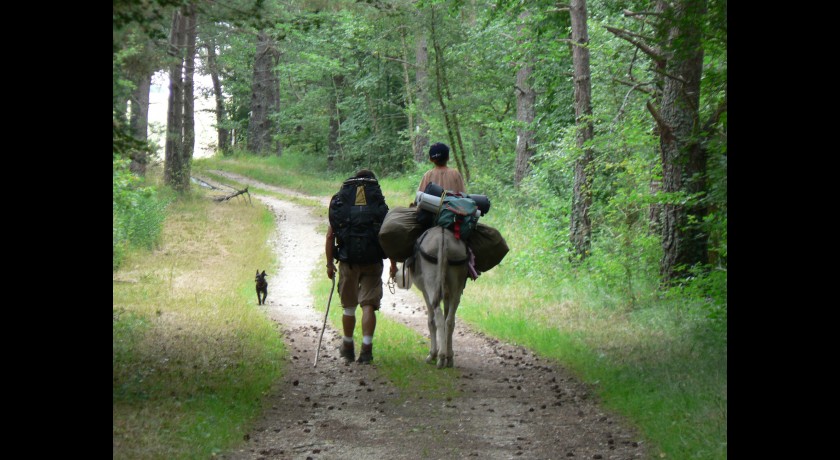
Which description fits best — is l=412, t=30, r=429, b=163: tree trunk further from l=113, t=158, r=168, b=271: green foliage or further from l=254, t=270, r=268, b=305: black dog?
l=254, t=270, r=268, b=305: black dog

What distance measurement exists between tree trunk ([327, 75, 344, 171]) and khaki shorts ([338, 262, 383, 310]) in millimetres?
32266

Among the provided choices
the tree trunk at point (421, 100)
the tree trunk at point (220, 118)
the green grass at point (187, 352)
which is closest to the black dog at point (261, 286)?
the green grass at point (187, 352)

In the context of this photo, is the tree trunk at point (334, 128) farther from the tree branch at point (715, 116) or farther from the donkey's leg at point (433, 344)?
the donkey's leg at point (433, 344)

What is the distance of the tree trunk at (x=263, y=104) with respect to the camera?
41.1 m

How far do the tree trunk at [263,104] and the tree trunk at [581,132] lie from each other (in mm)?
24154

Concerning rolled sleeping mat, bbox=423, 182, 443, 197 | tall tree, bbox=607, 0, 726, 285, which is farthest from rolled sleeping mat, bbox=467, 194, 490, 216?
tall tree, bbox=607, 0, 726, 285

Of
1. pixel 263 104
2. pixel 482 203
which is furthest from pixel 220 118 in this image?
pixel 482 203

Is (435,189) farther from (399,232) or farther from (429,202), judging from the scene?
(399,232)

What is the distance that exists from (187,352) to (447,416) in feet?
11.8

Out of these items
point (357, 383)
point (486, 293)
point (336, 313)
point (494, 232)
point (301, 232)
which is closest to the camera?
point (357, 383)

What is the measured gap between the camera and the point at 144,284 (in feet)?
51.6
